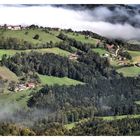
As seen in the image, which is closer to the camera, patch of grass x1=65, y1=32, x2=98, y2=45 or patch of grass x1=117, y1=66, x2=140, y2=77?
patch of grass x1=117, y1=66, x2=140, y2=77

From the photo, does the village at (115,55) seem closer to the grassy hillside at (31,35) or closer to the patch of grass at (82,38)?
the patch of grass at (82,38)

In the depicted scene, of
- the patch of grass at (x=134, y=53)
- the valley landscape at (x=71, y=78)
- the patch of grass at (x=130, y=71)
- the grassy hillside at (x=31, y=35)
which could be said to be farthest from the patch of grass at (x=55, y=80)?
the patch of grass at (x=134, y=53)

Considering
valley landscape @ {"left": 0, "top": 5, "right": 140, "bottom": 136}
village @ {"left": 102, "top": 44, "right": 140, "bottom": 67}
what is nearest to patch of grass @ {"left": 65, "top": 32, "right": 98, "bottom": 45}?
valley landscape @ {"left": 0, "top": 5, "right": 140, "bottom": 136}

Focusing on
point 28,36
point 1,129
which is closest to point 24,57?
point 28,36

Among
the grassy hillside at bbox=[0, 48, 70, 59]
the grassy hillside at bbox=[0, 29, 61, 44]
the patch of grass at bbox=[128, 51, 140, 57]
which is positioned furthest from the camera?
the grassy hillside at bbox=[0, 29, 61, 44]

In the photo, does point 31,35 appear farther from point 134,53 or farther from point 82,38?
point 134,53

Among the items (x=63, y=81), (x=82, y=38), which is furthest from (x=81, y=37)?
(x=63, y=81)

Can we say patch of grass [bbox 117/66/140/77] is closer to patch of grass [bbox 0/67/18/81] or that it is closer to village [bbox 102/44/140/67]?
village [bbox 102/44/140/67]
